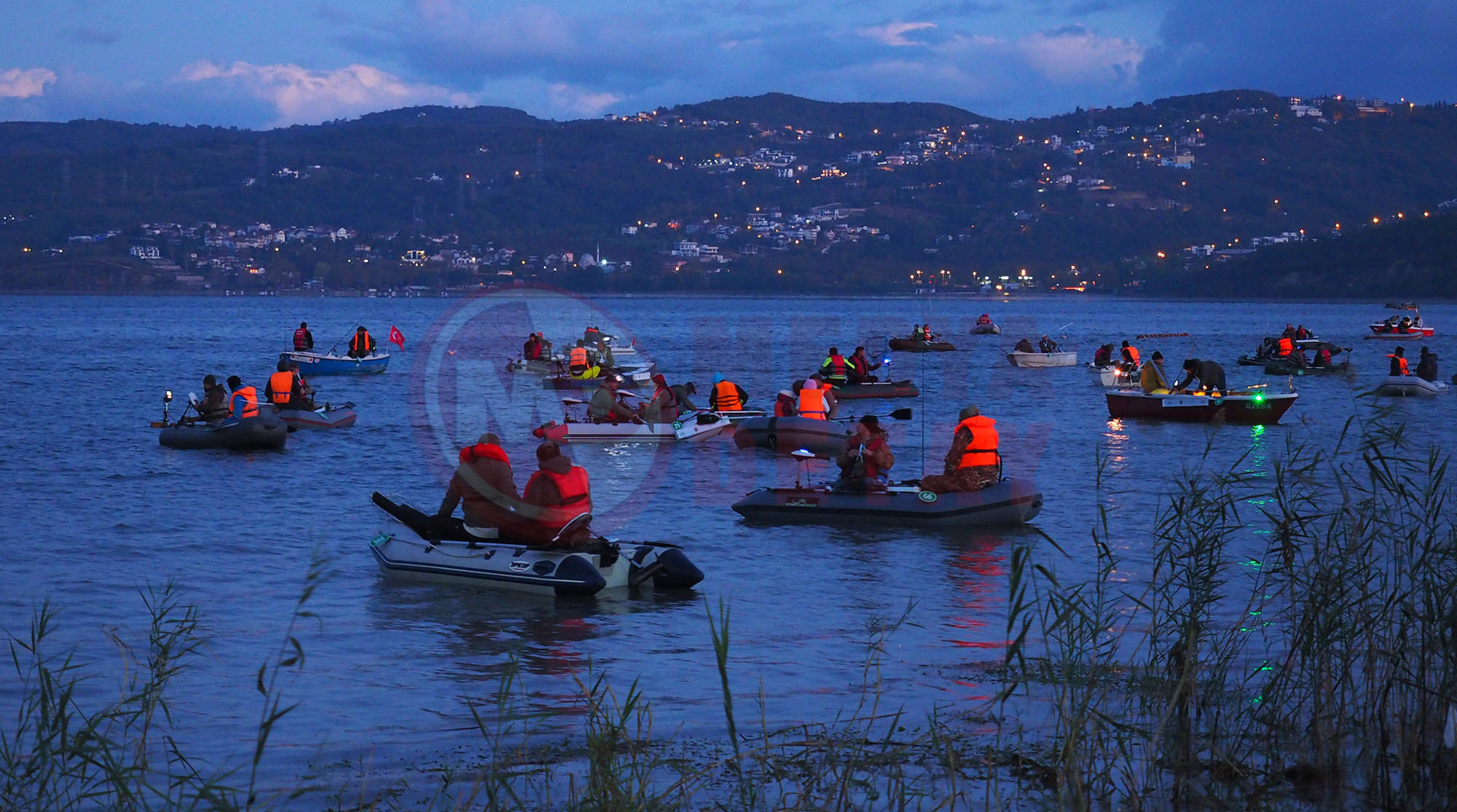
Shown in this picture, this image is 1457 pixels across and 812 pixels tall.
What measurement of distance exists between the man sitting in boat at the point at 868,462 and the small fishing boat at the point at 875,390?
1823cm

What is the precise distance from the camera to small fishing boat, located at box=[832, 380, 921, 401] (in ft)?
117

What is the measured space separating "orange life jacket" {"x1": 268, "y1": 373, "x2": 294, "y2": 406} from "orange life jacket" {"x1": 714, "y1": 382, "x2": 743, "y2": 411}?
902 centimetres

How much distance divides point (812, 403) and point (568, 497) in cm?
1231

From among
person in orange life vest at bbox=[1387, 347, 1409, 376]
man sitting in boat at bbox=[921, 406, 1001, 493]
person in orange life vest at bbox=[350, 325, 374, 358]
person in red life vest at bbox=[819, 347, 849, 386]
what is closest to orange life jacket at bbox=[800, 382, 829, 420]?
man sitting in boat at bbox=[921, 406, 1001, 493]

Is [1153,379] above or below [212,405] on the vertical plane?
above

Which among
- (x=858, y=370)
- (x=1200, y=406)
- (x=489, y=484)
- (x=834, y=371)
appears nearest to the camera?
(x=489, y=484)

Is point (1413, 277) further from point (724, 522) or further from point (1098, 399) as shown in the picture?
point (724, 522)

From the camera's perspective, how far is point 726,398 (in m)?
27.6

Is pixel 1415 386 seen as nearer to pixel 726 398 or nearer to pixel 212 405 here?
pixel 726 398

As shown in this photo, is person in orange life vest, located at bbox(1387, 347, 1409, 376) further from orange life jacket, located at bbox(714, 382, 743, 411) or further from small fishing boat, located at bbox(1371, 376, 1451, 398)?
orange life jacket, located at bbox(714, 382, 743, 411)

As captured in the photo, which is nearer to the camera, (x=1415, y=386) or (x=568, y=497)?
(x=568, y=497)

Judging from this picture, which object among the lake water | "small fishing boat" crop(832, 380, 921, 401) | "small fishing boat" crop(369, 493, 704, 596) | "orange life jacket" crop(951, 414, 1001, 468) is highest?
"orange life jacket" crop(951, 414, 1001, 468)

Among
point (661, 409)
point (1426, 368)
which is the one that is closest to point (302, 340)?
point (661, 409)

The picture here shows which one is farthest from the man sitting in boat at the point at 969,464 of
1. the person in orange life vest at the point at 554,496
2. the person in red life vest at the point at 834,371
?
the person in red life vest at the point at 834,371
